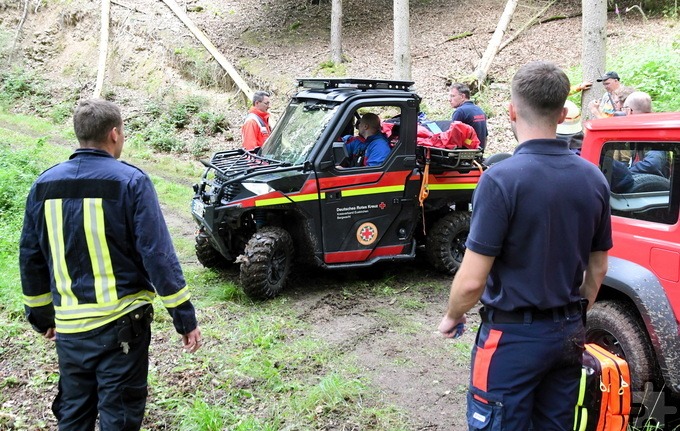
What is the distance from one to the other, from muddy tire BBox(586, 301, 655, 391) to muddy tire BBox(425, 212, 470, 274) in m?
3.14

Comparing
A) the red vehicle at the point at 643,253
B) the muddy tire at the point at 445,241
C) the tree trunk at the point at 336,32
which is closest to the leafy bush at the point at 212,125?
the tree trunk at the point at 336,32

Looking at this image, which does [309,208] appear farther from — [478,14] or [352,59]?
[478,14]

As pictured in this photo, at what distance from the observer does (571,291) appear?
2529mm

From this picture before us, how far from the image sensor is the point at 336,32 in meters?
16.3

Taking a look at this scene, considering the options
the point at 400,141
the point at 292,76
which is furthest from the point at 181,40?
the point at 400,141

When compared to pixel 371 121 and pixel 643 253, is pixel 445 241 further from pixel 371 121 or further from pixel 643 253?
pixel 643 253

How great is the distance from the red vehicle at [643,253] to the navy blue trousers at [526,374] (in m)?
1.24

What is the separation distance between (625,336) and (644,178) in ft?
3.29

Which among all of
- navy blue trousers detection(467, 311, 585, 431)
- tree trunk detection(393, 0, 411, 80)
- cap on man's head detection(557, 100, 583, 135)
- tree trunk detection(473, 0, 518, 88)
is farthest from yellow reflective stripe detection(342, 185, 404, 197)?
tree trunk detection(473, 0, 518, 88)

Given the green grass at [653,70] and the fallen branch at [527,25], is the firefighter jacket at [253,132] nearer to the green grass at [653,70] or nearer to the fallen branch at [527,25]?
the green grass at [653,70]

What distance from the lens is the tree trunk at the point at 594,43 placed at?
815 cm

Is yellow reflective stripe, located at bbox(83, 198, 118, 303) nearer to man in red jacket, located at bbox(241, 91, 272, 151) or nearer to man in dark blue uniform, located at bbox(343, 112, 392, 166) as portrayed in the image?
man in dark blue uniform, located at bbox(343, 112, 392, 166)

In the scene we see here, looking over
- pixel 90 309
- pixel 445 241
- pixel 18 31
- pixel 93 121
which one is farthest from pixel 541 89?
pixel 18 31

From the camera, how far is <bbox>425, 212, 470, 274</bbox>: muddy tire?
7.18 m
